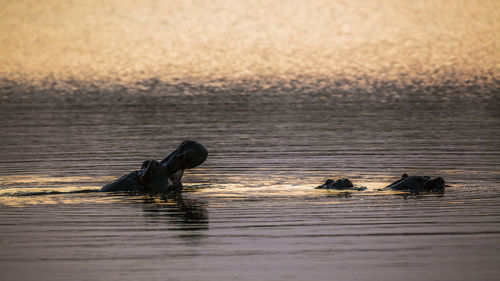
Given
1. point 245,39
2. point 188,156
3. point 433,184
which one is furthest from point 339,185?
point 245,39

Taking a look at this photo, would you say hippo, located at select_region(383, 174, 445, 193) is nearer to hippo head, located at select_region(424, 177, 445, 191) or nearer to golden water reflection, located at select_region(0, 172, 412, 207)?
hippo head, located at select_region(424, 177, 445, 191)

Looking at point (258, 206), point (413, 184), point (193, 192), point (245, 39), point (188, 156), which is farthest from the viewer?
point (245, 39)

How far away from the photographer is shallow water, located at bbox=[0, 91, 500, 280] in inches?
499

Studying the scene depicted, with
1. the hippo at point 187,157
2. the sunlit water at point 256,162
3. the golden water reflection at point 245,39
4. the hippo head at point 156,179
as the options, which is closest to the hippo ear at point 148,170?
the hippo head at point 156,179

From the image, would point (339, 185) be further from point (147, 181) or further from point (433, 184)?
point (147, 181)

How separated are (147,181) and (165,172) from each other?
0.39 metres

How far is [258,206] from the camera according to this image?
55.3 feet

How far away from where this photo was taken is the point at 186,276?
12.1m

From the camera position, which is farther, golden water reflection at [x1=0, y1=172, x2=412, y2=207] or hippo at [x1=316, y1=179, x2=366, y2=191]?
hippo at [x1=316, y1=179, x2=366, y2=191]

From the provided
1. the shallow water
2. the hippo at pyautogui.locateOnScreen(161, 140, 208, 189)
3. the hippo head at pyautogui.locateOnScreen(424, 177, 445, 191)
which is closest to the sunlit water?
the shallow water

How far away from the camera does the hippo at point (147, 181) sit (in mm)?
18484

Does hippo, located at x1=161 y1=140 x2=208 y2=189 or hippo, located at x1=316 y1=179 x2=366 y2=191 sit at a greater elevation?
hippo, located at x1=161 y1=140 x2=208 y2=189

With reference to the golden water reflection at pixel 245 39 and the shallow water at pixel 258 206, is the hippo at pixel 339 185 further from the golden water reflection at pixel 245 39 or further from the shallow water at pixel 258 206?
the golden water reflection at pixel 245 39

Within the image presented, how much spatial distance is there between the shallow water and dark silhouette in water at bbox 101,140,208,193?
1.34 ft
